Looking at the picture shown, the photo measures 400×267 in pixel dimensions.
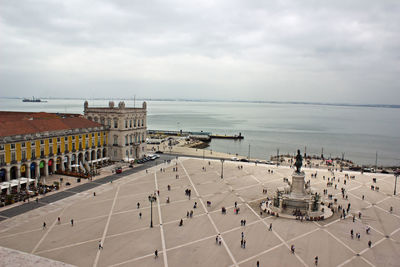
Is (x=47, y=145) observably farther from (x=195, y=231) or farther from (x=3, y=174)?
(x=195, y=231)

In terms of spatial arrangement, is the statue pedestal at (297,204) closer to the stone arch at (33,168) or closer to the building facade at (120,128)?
the building facade at (120,128)

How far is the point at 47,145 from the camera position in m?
52.0

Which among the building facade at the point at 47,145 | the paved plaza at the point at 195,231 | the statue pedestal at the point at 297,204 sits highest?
the building facade at the point at 47,145

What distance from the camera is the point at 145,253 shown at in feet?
87.6

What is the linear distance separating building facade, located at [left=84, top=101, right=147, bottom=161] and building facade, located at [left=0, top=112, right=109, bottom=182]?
1721 mm

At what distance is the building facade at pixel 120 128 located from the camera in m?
65.8

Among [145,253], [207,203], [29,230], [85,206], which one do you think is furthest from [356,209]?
[29,230]

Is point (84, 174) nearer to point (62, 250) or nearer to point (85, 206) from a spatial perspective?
point (85, 206)

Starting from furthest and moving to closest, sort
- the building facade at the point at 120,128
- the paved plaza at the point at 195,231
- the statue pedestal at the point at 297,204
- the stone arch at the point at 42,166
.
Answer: the building facade at the point at 120,128 < the stone arch at the point at 42,166 < the statue pedestal at the point at 297,204 < the paved plaza at the point at 195,231

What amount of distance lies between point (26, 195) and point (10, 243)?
13741mm

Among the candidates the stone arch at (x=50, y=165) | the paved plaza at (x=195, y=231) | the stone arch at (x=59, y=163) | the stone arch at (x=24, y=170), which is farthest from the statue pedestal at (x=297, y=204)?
the stone arch at (x=59, y=163)

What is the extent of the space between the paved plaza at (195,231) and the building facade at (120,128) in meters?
18.9

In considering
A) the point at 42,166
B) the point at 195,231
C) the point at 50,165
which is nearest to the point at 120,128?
the point at 50,165

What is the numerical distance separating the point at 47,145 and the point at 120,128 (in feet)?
53.8
